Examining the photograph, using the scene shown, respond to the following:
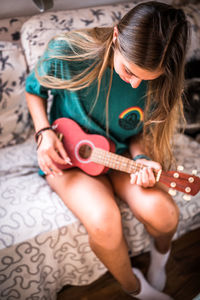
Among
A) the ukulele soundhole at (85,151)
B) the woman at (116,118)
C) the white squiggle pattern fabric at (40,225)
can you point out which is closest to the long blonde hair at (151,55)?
the woman at (116,118)

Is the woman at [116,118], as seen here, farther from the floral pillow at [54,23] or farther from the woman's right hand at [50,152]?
the floral pillow at [54,23]

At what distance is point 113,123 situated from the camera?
0.93 m

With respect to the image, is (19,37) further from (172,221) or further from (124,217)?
(172,221)

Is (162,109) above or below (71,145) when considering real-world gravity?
above

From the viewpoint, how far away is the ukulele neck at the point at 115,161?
2.66ft

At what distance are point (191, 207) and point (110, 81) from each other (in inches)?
26.4

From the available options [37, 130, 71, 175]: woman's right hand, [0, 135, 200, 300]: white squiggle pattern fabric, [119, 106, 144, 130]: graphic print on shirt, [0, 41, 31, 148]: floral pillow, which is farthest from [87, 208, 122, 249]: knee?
[0, 41, 31, 148]: floral pillow

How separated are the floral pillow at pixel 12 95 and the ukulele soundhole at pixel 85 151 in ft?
1.47

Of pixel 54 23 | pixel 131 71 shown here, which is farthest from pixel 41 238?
pixel 54 23

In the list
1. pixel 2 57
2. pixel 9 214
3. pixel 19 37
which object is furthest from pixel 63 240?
pixel 19 37

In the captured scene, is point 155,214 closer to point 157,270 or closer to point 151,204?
point 151,204

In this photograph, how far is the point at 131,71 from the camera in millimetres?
670

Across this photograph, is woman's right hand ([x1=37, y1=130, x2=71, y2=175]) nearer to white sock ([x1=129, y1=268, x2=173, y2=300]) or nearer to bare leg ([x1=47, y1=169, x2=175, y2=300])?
bare leg ([x1=47, y1=169, x2=175, y2=300])

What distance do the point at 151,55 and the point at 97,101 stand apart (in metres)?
0.33
